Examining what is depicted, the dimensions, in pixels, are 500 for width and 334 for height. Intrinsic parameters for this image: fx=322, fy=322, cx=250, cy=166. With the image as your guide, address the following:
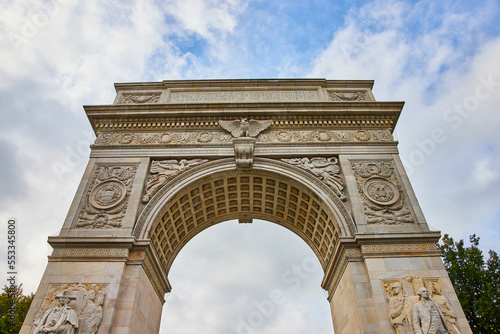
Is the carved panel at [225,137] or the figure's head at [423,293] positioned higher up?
the carved panel at [225,137]

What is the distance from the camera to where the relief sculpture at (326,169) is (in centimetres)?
1375

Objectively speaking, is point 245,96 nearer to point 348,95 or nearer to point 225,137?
point 225,137

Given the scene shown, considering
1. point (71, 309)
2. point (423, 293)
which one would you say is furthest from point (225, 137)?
point (423, 293)

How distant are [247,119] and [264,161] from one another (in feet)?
8.94

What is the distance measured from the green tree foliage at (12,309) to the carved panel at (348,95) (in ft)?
77.2

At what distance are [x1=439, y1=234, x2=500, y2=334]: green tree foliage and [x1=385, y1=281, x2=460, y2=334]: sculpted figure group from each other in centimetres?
1279

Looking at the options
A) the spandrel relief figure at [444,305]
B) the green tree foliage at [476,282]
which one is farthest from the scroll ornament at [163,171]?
the green tree foliage at [476,282]

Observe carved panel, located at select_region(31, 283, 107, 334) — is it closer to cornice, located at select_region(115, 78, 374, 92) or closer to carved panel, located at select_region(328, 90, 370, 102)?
cornice, located at select_region(115, 78, 374, 92)

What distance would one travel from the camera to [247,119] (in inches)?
639

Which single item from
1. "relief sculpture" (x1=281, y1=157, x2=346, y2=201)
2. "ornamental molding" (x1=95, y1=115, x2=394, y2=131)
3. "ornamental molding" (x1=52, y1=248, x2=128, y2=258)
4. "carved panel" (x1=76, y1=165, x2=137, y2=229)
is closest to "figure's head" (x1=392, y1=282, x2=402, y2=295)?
"relief sculpture" (x1=281, y1=157, x2=346, y2=201)

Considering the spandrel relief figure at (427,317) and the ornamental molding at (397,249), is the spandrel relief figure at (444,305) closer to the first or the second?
the spandrel relief figure at (427,317)

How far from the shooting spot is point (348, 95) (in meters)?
18.0

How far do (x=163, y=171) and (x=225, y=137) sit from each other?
336 cm

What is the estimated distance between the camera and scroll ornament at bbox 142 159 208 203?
45.2 feet
